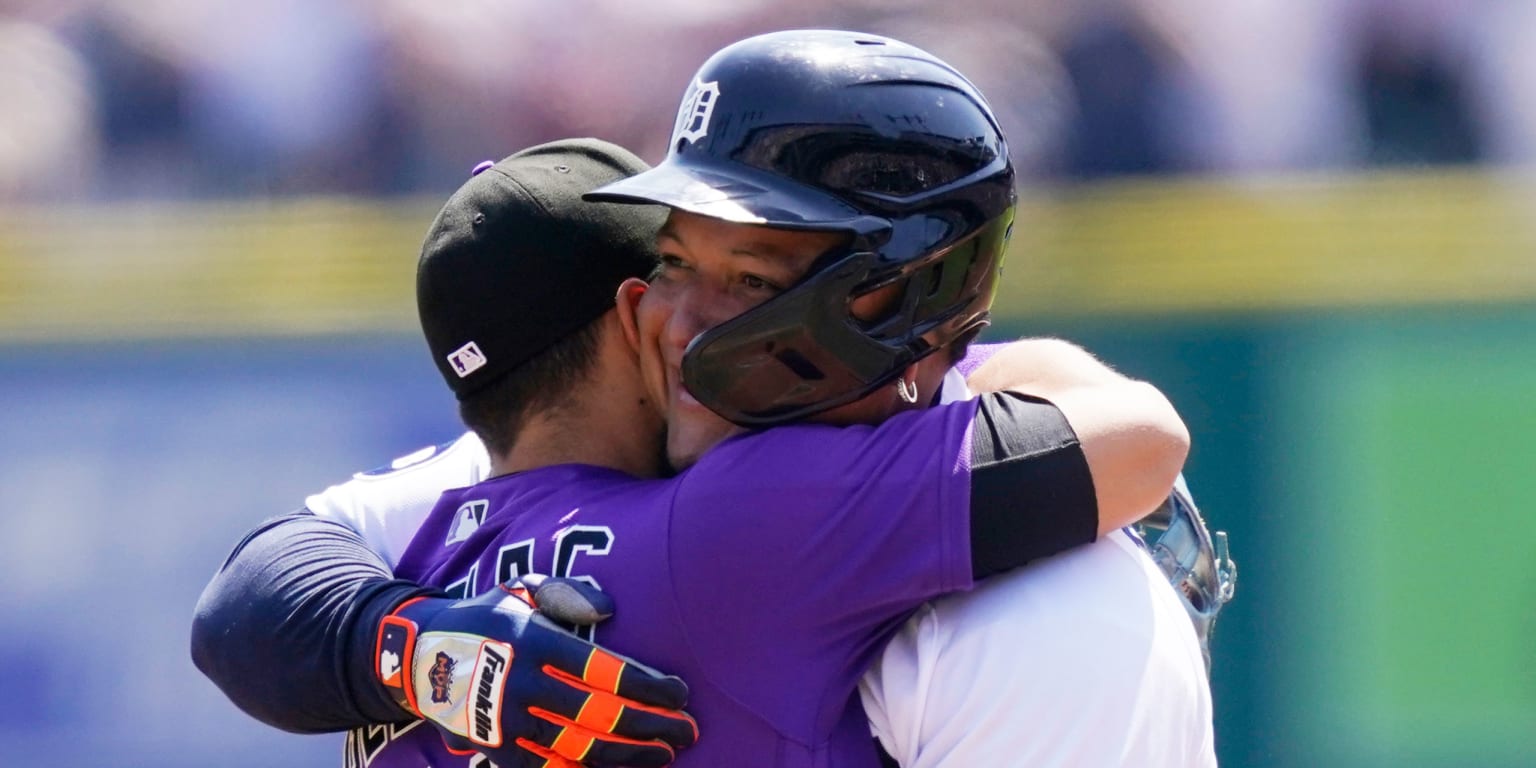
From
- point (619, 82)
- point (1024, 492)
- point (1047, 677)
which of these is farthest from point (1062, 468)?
point (619, 82)

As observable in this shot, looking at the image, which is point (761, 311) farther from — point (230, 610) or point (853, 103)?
point (230, 610)

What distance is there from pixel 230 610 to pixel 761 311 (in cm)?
86

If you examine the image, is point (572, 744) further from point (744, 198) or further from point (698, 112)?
point (698, 112)

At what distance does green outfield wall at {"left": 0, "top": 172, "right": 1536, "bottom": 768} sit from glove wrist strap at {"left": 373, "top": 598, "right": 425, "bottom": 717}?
3.46 metres

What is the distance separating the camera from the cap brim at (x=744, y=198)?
6.46 feet

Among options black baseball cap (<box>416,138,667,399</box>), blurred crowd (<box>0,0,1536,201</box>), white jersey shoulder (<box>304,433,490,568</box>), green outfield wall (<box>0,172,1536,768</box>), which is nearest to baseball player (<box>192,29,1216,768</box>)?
black baseball cap (<box>416,138,667,399</box>)

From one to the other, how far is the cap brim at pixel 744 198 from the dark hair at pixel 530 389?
0.41 m

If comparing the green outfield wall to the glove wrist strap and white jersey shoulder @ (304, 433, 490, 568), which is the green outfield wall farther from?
the glove wrist strap

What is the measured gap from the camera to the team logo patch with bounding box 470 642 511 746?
1.90 metres

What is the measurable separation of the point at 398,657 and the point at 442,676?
0.08m

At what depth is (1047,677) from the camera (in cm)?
189

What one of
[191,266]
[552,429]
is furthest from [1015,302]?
[552,429]

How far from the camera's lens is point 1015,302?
530cm

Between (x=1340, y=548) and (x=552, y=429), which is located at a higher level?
(x=552, y=429)
